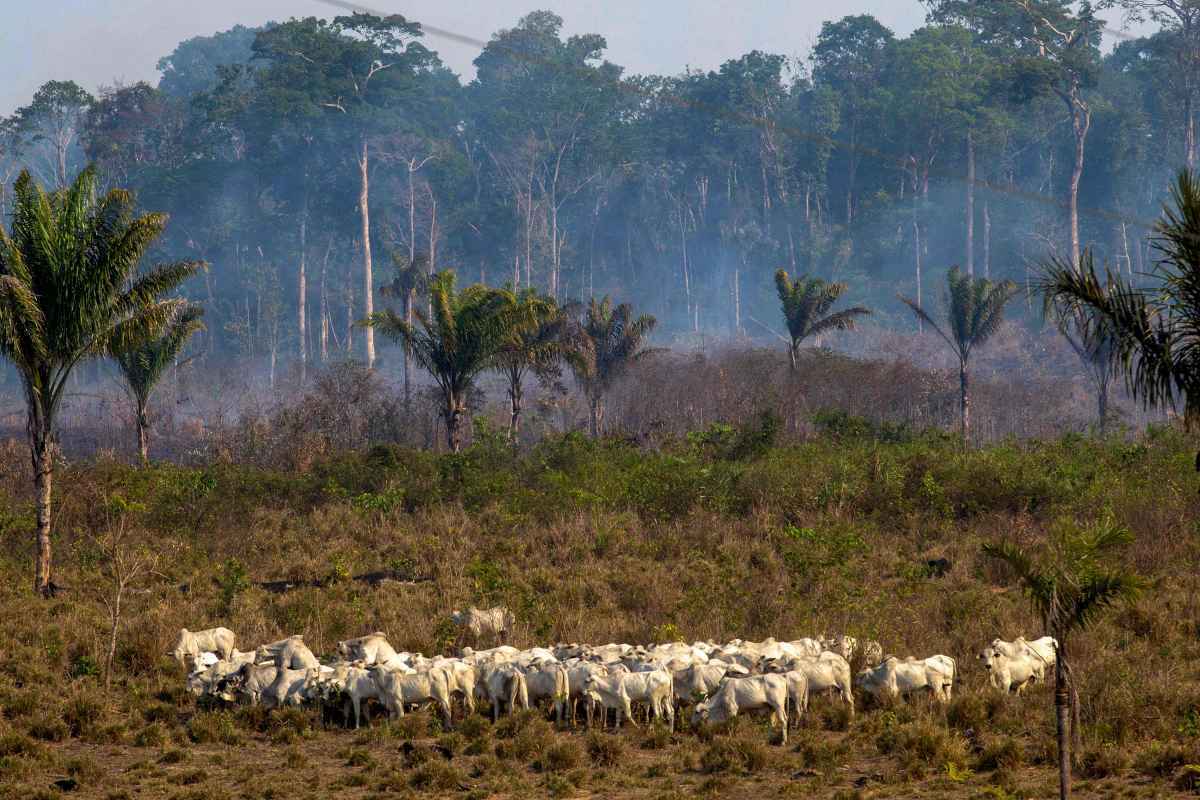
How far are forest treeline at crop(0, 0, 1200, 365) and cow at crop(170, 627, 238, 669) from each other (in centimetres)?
6016

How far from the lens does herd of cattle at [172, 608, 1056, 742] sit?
13.8 m

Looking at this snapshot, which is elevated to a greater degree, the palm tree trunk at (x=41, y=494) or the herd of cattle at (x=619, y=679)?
the palm tree trunk at (x=41, y=494)

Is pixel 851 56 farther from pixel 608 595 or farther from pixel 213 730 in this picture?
pixel 213 730

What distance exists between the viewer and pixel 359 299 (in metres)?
83.7

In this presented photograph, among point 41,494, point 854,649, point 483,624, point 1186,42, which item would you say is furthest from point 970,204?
point 854,649

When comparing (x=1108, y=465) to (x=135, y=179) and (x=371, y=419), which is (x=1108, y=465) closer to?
(x=371, y=419)

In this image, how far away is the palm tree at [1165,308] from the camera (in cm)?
1014

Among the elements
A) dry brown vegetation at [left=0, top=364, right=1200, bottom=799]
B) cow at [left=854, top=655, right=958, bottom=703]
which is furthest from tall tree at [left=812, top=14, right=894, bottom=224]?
cow at [left=854, top=655, right=958, bottom=703]

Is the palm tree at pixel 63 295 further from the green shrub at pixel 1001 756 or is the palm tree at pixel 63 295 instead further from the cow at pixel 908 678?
the green shrub at pixel 1001 756

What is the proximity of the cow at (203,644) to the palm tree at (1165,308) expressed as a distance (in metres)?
11.2

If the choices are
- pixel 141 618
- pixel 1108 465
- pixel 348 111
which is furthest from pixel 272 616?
pixel 348 111

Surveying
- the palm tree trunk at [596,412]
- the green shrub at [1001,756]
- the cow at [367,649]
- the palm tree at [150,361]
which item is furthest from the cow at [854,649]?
the palm tree trunk at [596,412]

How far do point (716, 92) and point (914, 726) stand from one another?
77551 millimetres

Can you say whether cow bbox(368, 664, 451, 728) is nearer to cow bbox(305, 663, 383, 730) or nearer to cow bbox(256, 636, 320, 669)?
cow bbox(305, 663, 383, 730)
